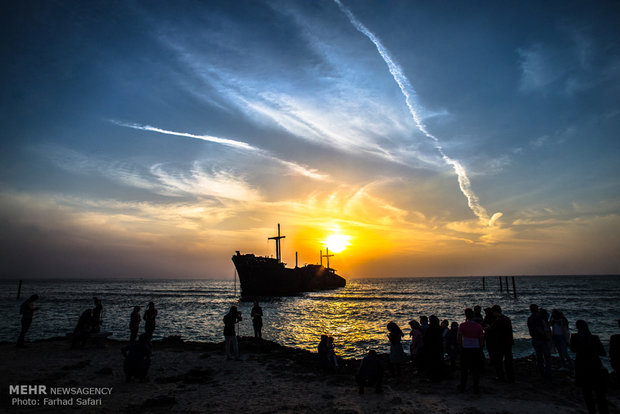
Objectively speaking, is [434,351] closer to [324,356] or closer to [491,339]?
[491,339]

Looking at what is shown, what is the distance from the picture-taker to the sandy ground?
21.9ft

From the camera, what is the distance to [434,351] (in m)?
8.55

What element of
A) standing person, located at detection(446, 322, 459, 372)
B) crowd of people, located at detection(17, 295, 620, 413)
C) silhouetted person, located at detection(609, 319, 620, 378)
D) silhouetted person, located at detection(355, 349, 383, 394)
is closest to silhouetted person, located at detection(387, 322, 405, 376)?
crowd of people, located at detection(17, 295, 620, 413)

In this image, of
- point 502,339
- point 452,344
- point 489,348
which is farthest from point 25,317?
point 502,339

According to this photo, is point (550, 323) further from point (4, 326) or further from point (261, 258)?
point (261, 258)

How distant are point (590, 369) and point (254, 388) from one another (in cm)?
722

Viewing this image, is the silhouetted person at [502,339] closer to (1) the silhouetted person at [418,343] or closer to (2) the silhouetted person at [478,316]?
(2) the silhouetted person at [478,316]

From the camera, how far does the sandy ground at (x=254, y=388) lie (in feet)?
21.9

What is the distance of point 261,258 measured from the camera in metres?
68.8

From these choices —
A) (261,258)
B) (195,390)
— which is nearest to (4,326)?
(195,390)

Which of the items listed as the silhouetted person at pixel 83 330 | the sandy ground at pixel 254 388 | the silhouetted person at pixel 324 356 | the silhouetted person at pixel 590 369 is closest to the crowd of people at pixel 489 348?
the silhouetted person at pixel 590 369

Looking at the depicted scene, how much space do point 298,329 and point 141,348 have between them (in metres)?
15.8

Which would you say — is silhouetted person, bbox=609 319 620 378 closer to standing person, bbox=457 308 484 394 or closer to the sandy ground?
the sandy ground

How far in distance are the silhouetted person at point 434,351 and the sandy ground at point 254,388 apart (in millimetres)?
290
